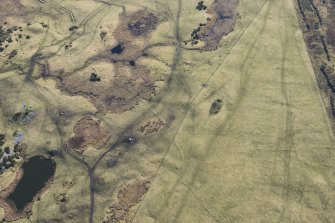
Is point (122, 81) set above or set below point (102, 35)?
below

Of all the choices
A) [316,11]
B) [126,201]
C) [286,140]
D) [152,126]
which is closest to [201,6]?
[316,11]

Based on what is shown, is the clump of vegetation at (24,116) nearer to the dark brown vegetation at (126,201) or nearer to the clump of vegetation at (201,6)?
the dark brown vegetation at (126,201)

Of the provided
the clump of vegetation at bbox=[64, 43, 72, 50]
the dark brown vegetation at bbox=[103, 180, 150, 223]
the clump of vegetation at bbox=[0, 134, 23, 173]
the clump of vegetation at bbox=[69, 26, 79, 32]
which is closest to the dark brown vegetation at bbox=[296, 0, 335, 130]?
the dark brown vegetation at bbox=[103, 180, 150, 223]

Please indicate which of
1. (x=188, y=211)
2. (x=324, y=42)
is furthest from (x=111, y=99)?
(x=324, y=42)

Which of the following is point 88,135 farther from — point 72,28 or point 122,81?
point 72,28

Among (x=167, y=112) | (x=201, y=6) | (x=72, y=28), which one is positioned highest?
(x=201, y=6)

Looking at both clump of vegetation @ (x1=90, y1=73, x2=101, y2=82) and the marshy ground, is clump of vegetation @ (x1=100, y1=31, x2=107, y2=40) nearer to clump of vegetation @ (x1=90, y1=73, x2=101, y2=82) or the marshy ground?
the marshy ground
